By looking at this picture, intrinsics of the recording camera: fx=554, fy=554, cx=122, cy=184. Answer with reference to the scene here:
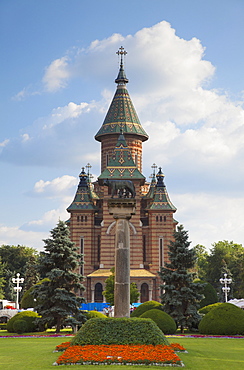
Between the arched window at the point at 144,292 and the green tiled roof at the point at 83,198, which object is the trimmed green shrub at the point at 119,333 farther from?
the green tiled roof at the point at 83,198

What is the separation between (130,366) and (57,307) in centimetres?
1968

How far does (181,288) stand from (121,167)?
3361 centimetres

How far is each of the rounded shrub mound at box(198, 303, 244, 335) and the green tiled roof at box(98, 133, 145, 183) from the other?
38.0 metres

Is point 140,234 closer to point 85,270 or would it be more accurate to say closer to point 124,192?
point 85,270

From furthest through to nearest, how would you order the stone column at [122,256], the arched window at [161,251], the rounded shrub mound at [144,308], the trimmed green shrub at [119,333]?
the arched window at [161,251] → the rounded shrub mound at [144,308] → the stone column at [122,256] → the trimmed green shrub at [119,333]

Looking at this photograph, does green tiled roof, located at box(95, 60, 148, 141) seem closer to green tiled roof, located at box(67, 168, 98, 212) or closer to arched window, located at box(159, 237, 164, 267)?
green tiled roof, located at box(67, 168, 98, 212)

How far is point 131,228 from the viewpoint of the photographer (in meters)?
71.3

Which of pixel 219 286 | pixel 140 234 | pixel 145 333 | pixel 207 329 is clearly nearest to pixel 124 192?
pixel 145 333

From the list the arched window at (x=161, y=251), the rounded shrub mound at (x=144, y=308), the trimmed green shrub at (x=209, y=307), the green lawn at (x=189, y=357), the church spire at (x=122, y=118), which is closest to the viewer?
the green lawn at (x=189, y=357)

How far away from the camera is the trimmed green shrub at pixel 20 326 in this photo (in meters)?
36.5

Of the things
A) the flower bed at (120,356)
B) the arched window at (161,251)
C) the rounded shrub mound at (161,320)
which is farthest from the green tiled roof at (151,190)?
the flower bed at (120,356)

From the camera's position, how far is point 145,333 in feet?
68.9

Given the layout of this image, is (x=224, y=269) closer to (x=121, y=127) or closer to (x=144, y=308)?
(x=121, y=127)

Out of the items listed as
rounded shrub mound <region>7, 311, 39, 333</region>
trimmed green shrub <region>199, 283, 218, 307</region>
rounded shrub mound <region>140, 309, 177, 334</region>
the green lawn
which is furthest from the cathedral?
the green lawn
